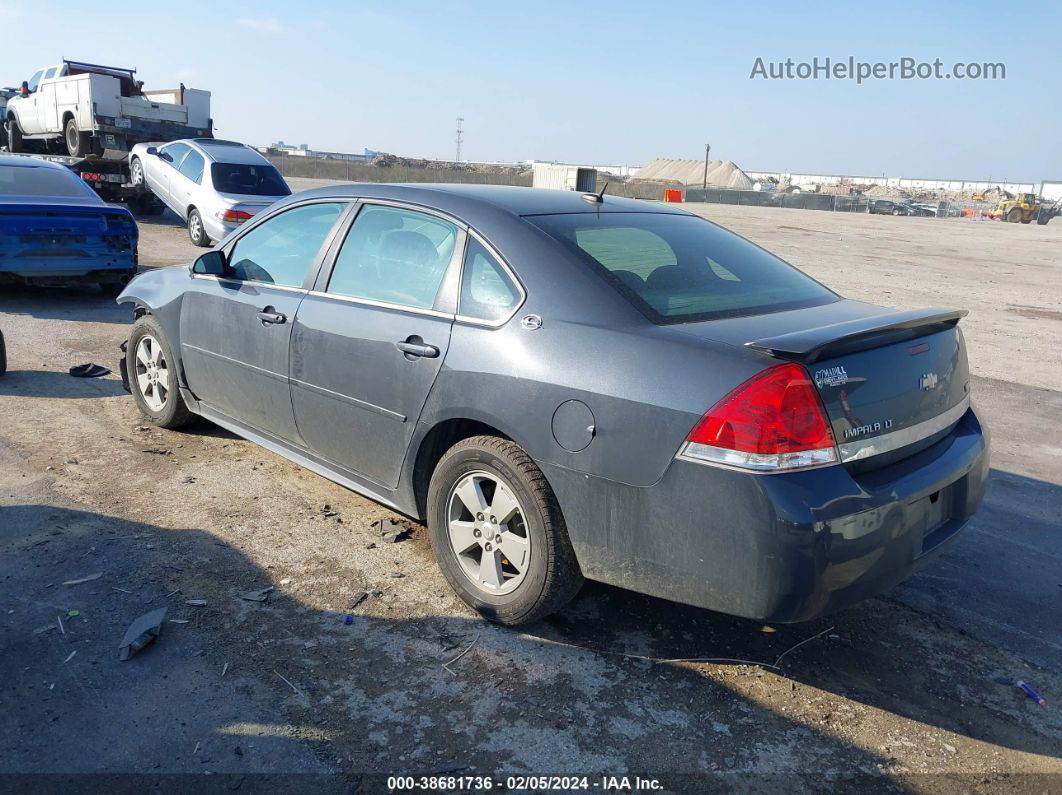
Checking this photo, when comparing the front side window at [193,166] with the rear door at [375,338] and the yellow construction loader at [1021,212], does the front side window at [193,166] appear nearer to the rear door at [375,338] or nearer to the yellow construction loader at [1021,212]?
the rear door at [375,338]

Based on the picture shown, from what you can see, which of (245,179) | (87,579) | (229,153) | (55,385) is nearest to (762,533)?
(87,579)

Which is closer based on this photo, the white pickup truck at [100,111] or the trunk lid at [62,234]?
the trunk lid at [62,234]

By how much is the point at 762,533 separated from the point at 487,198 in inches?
80.0

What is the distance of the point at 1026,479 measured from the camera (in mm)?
5574

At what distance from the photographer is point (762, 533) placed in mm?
2793

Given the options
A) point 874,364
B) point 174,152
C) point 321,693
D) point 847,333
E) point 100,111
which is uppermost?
point 100,111

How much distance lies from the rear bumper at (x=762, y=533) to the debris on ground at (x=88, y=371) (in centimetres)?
525

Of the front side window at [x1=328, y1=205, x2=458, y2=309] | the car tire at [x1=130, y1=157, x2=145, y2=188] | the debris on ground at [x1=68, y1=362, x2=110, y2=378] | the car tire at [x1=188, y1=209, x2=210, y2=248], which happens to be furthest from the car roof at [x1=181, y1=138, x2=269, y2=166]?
the front side window at [x1=328, y1=205, x2=458, y2=309]

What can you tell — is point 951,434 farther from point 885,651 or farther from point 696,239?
point 696,239

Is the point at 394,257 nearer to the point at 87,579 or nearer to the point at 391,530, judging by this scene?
the point at 391,530

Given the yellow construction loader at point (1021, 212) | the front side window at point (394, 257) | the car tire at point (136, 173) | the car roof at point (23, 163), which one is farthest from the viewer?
the yellow construction loader at point (1021, 212)

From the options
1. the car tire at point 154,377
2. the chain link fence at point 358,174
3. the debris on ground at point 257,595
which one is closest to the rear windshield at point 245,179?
the car tire at point 154,377

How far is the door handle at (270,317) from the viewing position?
4473 mm

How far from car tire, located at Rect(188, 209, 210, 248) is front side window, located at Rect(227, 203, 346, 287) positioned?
11.1 m
